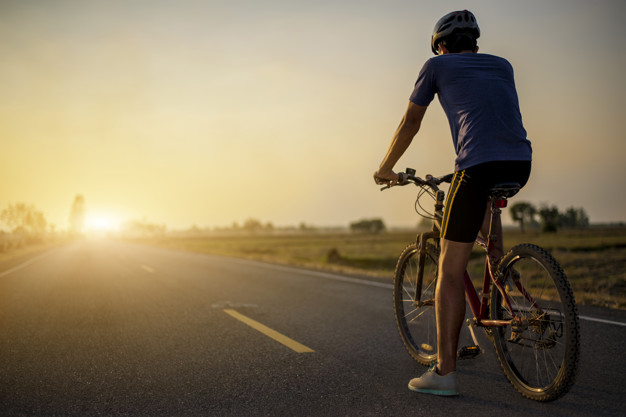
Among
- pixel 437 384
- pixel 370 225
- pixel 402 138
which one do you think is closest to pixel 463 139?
pixel 402 138

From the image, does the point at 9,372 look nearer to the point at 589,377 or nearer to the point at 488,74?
the point at 488,74

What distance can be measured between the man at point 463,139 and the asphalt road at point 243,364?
48cm

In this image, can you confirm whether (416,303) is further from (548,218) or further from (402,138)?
(548,218)

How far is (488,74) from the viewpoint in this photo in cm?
266

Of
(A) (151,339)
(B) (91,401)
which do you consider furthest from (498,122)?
(A) (151,339)

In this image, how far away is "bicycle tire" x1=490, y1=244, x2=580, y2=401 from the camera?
2.37 m

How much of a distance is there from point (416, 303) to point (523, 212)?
151 meters

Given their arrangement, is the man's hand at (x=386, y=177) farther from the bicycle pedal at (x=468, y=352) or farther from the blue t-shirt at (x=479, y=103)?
the bicycle pedal at (x=468, y=352)

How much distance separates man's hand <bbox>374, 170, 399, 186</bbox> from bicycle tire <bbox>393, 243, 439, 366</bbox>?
1.95 ft

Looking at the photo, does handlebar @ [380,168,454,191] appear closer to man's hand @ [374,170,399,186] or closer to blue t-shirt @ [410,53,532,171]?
man's hand @ [374,170,399,186]

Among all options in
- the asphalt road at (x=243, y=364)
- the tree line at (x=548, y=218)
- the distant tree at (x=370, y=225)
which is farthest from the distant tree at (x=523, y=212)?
the asphalt road at (x=243, y=364)

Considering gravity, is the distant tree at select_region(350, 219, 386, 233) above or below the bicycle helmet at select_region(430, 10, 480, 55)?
below

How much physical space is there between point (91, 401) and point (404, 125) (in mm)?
2778

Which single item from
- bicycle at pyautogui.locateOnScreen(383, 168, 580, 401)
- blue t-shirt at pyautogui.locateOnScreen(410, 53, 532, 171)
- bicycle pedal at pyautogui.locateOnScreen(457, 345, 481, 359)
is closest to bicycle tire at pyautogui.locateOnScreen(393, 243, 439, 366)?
bicycle at pyautogui.locateOnScreen(383, 168, 580, 401)
